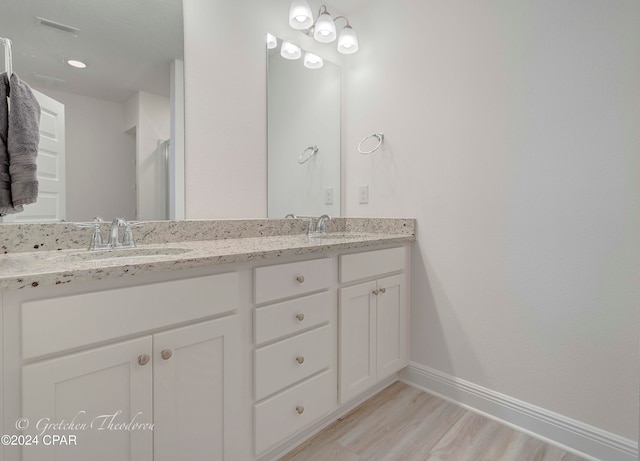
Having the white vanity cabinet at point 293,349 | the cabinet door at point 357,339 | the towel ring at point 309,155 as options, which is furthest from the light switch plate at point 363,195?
the white vanity cabinet at point 293,349

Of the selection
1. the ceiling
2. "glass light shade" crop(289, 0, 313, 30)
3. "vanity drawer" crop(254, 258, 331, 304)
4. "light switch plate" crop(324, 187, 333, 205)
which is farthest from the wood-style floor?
"glass light shade" crop(289, 0, 313, 30)

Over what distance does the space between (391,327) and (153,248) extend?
3.99 feet

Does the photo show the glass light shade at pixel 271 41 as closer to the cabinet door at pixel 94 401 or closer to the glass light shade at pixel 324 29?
the glass light shade at pixel 324 29

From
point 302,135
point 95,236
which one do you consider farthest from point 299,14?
point 95,236

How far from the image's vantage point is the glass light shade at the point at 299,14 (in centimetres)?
186

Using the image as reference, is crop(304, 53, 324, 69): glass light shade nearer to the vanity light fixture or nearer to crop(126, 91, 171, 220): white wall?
the vanity light fixture

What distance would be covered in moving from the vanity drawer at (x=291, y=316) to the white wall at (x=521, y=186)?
2.44 ft

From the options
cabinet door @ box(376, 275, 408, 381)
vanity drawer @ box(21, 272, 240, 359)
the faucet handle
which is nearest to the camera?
vanity drawer @ box(21, 272, 240, 359)

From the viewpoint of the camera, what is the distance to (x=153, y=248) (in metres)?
1.36

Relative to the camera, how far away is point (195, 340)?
103 cm

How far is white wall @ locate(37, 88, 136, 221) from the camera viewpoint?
133cm

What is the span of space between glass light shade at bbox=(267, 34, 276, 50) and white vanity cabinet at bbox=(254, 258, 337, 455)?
1.28 meters

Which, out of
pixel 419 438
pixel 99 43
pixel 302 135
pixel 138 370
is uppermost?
pixel 99 43

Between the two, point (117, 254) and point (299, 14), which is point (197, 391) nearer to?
point (117, 254)
